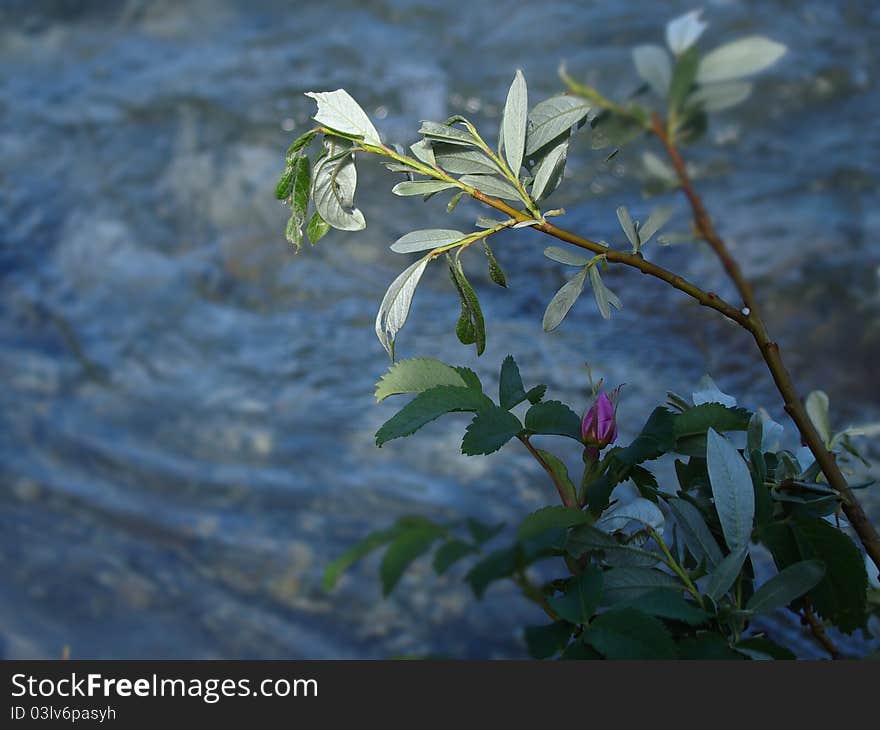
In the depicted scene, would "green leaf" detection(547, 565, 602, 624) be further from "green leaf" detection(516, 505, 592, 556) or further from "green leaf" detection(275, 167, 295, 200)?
"green leaf" detection(275, 167, 295, 200)

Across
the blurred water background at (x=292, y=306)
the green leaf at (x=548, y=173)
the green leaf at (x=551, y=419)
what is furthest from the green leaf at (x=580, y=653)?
the blurred water background at (x=292, y=306)

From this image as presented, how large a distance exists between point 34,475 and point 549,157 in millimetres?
1704

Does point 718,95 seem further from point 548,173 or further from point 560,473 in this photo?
point 560,473

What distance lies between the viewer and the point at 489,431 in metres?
0.48

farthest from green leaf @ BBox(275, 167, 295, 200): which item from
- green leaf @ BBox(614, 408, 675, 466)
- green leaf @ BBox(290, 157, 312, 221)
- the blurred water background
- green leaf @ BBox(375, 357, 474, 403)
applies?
the blurred water background

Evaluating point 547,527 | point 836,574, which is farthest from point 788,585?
point 547,527

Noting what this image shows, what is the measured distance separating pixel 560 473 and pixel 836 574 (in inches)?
5.8

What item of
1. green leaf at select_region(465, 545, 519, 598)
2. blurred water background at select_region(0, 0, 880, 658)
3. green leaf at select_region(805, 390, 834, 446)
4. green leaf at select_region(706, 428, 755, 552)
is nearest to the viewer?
green leaf at select_region(465, 545, 519, 598)

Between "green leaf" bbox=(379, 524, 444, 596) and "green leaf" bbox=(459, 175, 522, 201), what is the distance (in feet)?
0.58

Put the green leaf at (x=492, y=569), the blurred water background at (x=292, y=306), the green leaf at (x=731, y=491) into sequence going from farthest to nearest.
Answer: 1. the blurred water background at (x=292, y=306)
2. the green leaf at (x=731, y=491)
3. the green leaf at (x=492, y=569)

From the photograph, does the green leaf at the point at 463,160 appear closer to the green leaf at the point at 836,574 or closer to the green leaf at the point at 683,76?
the green leaf at the point at 683,76

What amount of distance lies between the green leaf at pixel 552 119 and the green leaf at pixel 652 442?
5.9 inches

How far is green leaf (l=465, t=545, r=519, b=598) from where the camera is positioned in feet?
1.18

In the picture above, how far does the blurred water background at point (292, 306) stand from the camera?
163cm
